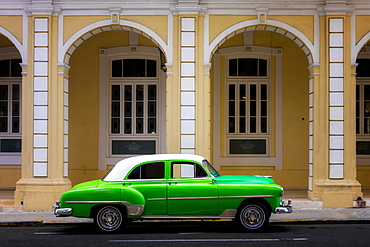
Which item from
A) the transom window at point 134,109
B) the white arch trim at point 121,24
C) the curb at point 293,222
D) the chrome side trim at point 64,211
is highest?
the white arch trim at point 121,24

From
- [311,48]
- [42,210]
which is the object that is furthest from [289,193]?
[42,210]

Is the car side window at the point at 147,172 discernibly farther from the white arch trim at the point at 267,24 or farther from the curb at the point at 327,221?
the white arch trim at the point at 267,24

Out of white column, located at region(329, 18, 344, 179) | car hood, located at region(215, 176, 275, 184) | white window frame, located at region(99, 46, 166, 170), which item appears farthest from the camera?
white window frame, located at region(99, 46, 166, 170)

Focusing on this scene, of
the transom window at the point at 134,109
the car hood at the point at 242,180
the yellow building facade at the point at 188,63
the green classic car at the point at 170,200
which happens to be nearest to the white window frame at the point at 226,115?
the transom window at the point at 134,109

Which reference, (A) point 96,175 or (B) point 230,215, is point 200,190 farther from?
(A) point 96,175

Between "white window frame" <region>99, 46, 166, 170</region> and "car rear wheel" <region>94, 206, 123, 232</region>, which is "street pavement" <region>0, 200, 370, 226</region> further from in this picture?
"white window frame" <region>99, 46, 166, 170</region>

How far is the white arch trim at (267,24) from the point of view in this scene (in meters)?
13.4

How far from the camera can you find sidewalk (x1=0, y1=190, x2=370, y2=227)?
1165cm

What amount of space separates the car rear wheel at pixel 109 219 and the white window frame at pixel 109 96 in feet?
19.9

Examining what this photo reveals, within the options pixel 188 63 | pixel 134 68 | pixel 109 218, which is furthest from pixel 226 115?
pixel 109 218

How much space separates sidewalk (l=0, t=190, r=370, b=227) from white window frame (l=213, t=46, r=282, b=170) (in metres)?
2.72

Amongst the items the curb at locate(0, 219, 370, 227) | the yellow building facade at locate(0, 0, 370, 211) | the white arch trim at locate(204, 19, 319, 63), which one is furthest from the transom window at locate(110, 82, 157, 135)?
the curb at locate(0, 219, 370, 227)

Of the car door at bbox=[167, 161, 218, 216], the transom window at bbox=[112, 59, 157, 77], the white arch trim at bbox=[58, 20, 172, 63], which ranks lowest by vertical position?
the car door at bbox=[167, 161, 218, 216]

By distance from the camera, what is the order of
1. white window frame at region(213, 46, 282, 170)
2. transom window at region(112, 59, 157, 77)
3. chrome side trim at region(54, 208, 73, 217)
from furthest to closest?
transom window at region(112, 59, 157, 77)
white window frame at region(213, 46, 282, 170)
chrome side trim at region(54, 208, 73, 217)
